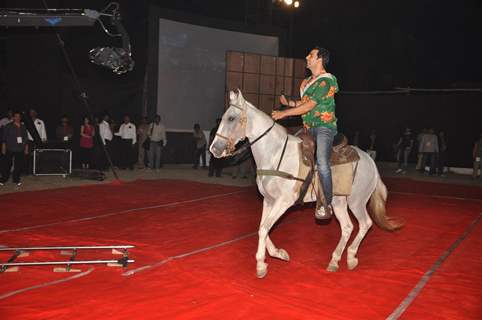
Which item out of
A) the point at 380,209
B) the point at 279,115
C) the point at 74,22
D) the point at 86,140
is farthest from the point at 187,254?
the point at 86,140

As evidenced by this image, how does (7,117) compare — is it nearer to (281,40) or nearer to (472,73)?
(281,40)

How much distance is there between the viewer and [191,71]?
1998cm

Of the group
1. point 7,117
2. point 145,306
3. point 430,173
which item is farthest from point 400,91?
point 145,306

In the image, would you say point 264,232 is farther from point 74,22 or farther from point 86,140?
point 86,140

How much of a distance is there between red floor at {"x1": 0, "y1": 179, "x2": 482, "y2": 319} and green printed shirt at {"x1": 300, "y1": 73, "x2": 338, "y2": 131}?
1.89 meters

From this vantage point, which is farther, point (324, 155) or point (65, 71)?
point (65, 71)

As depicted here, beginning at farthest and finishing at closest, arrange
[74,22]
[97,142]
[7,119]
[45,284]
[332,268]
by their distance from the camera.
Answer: [97,142] → [7,119] → [74,22] → [332,268] → [45,284]

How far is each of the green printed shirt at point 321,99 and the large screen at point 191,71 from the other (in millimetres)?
14316

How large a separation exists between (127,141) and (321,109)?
13.5 m

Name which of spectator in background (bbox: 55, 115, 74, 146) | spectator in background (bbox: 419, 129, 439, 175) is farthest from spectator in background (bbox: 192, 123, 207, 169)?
spectator in background (bbox: 419, 129, 439, 175)

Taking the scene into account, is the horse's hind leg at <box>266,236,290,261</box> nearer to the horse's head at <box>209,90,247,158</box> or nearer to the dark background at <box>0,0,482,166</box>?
the horse's head at <box>209,90,247,158</box>

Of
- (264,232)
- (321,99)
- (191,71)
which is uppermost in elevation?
(191,71)

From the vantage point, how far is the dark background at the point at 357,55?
55.5 ft

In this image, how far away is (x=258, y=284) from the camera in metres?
5.07
